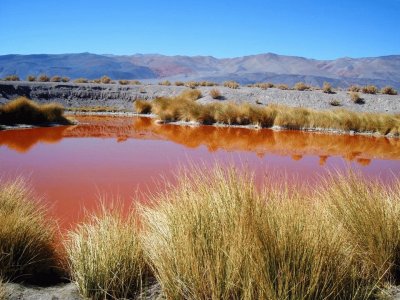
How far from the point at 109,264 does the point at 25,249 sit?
0.59 metres

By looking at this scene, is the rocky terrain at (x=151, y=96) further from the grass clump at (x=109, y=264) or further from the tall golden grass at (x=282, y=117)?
the grass clump at (x=109, y=264)

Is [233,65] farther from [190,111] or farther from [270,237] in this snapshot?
[270,237]

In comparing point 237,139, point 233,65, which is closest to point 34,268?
point 237,139

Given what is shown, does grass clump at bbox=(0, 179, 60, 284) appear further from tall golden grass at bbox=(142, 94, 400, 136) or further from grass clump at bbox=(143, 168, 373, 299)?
tall golden grass at bbox=(142, 94, 400, 136)

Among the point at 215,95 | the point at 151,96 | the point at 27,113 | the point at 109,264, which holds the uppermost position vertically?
the point at 215,95

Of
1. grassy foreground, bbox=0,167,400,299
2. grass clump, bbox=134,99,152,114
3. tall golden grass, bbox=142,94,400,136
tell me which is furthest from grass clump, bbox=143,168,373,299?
grass clump, bbox=134,99,152,114

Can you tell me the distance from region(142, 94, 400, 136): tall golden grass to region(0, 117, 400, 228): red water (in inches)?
47.6

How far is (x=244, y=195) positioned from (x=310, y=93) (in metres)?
19.5

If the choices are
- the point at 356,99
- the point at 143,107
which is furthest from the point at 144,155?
the point at 356,99

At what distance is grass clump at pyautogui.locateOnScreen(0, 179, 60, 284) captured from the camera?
2.58 metres

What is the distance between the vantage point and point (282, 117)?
45.8ft

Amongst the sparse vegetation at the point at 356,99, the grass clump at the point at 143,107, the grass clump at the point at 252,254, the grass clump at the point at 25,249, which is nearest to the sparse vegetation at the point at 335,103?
the sparse vegetation at the point at 356,99

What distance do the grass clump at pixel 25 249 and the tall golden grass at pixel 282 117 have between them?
11.5 m

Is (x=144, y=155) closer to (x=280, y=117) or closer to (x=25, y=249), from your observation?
(x=25, y=249)
